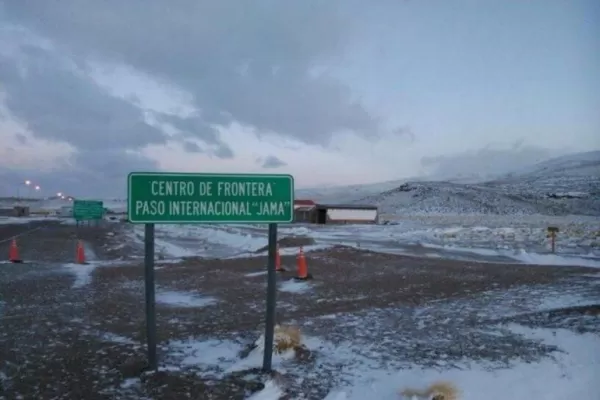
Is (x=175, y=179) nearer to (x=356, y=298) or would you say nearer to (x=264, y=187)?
(x=264, y=187)

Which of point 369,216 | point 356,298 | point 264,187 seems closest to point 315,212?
point 369,216

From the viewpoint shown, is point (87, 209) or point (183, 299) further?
point (87, 209)

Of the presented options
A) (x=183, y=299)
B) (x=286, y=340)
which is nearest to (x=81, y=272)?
(x=183, y=299)

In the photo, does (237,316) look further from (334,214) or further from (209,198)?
(334,214)

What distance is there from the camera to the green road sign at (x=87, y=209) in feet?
121

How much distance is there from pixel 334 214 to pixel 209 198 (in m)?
63.8

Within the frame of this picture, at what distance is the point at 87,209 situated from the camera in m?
37.2

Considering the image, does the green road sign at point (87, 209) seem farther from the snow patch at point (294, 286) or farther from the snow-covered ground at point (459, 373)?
the snow-covered ground at point (459, 373)

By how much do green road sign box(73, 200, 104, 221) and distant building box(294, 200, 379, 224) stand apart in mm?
32641

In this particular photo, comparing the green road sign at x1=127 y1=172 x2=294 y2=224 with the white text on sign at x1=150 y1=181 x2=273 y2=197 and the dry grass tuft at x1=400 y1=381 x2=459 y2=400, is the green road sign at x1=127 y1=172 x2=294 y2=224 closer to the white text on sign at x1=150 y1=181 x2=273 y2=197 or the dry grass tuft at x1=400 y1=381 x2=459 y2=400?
the white text on sign at x1=150 y1=181 x2=273 y2=197

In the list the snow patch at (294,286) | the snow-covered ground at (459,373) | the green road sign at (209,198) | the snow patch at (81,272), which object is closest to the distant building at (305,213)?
the snow patch at (81,272)

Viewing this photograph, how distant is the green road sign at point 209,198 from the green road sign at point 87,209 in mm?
33914

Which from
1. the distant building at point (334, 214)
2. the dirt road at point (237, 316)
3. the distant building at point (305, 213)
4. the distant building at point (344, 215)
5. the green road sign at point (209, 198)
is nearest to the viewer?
the dirt road at point (237, 316)

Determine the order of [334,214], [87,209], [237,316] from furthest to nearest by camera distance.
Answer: [334,214] < [87,209] < [237,316]
